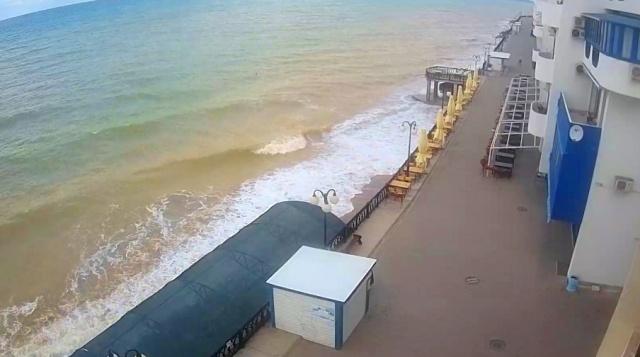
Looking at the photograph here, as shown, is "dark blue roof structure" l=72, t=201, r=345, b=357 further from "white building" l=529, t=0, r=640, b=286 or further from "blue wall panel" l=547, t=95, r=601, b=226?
"white building" l=529, t=0, r=640, b=286

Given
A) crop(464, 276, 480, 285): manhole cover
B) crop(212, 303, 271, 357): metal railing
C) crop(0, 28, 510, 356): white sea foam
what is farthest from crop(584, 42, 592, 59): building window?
crop(0, 28, 510, 356): white sea foam

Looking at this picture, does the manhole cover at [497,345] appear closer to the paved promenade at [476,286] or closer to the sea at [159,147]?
the paved promenade at [476,286]

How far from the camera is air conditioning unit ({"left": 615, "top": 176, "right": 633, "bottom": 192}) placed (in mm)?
12750

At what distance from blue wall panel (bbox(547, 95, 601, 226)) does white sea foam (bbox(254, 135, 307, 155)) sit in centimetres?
2014

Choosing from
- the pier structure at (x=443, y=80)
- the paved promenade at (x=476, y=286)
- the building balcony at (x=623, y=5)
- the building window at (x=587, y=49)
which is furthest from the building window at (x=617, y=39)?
the pier structure at (x=443, y=80)

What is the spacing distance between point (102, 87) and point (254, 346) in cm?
4271

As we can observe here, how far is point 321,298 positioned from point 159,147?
25634 millimetres

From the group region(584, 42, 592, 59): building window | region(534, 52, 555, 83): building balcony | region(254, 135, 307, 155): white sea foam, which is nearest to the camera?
region(584, 42, 592, 59): building window

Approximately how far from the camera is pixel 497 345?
1199 centimetres

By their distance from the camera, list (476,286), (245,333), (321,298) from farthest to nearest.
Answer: (476,286), (245,333), (321,298)

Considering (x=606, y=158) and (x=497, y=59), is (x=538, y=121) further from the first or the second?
(x=497, y=59)

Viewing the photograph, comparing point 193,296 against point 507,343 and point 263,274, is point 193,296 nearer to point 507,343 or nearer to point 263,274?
point 263,274

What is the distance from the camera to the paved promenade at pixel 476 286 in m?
12.0

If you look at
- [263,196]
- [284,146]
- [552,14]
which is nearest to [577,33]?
[552,14]
